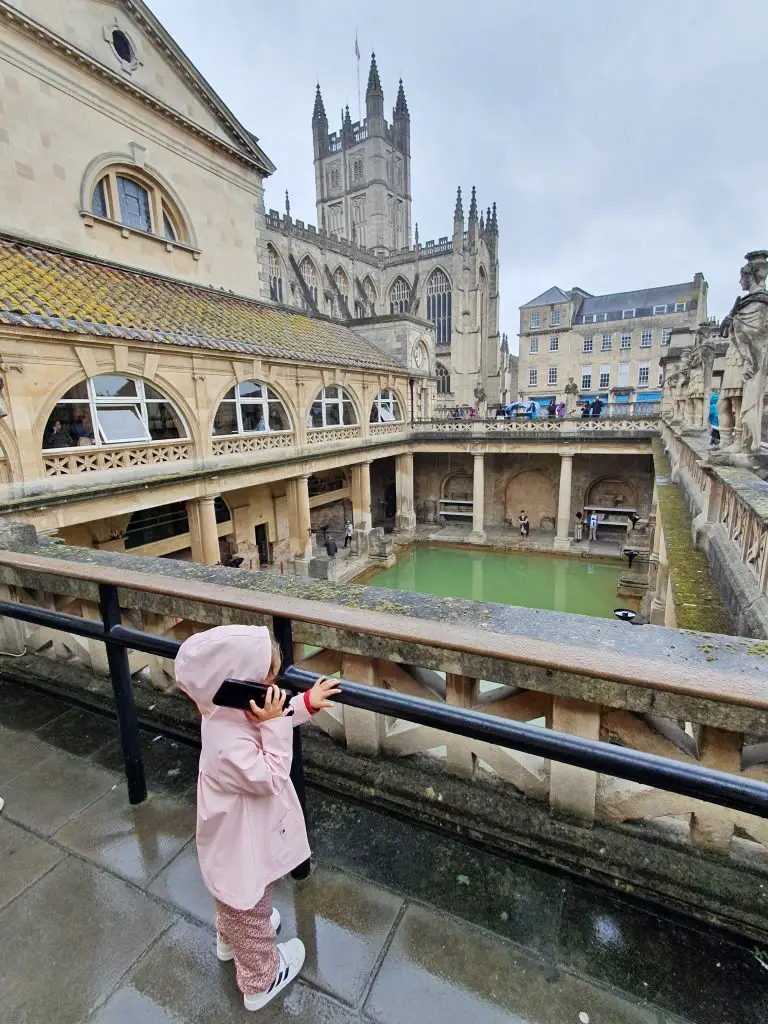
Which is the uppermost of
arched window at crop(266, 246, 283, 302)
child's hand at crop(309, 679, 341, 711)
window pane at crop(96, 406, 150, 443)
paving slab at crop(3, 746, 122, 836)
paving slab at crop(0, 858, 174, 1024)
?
arched window at crop(266, 246, 283, 302)

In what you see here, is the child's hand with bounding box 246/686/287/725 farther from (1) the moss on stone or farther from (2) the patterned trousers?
(1) the moss on stone

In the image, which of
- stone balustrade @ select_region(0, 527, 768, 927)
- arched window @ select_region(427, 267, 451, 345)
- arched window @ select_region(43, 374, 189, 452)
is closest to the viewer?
stone balustrade @ select_region(0, 527, 768, 927)

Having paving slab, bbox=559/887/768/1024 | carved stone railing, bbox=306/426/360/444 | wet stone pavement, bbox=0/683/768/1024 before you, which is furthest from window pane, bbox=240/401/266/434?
paving slab, bbox=559/887/768/1024

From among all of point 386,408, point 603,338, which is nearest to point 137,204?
point 386,408

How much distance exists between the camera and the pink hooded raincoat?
1325mm

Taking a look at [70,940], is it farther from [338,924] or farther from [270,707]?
[270,707]

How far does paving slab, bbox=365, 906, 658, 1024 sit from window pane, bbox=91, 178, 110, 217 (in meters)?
14.5

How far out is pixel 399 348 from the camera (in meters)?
21.4

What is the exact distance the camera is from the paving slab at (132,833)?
6.05 feet

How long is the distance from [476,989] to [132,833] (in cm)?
142

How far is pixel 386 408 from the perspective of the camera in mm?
19922

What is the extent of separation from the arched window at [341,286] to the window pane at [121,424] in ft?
98.7

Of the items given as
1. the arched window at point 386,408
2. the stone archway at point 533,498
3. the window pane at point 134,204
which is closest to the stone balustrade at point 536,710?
the window pane at point 134,204

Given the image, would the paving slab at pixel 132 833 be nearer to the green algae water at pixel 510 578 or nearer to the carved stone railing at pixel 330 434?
the green algae water at pixel 510 578
